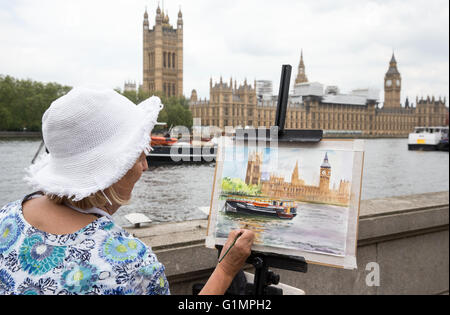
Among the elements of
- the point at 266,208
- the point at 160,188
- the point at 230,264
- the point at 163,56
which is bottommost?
the point at 160,188

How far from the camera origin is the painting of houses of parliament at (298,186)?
153cm

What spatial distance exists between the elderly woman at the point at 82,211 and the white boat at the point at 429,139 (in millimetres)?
11655

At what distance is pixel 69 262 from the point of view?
2.97 ft

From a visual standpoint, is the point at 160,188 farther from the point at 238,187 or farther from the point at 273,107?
the point at 238,187

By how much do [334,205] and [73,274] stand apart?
965mm

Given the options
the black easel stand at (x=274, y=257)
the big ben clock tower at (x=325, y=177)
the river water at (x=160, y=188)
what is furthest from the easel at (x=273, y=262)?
the river water at (x=160, y=188)

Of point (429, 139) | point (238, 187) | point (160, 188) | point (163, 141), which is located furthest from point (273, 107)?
point (429, 139)

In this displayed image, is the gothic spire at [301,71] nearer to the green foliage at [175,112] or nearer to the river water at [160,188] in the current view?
the green foliage at [175,112]

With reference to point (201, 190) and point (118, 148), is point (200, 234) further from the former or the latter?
point (118, 148)

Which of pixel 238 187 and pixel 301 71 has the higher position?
pixel 301 71

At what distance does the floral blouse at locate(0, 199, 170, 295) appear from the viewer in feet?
2.95

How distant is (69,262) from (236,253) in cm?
58

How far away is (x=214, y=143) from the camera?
336 centimetres

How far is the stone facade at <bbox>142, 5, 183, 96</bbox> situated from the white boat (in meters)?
9.75
